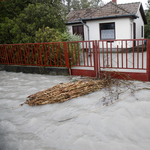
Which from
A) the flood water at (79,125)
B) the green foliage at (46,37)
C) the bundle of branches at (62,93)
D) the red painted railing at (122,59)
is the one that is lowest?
the flood water at (79,125)

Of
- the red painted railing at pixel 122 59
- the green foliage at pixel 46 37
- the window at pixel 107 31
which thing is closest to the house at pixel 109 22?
the window at pixel 107 31

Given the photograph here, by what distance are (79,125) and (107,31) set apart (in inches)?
504

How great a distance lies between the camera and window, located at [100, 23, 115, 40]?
47.7 feet

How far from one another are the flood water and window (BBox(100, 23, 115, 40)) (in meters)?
10.9

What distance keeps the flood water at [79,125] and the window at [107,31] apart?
10.9 m

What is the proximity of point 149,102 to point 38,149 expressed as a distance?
255cm

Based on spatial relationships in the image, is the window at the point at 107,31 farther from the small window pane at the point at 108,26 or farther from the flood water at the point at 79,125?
the flood water at the point at 79,125

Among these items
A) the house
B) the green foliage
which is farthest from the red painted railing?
the green foliage

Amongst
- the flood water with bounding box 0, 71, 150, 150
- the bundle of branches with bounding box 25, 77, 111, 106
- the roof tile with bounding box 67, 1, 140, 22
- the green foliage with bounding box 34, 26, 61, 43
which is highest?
the roof tile with bounding box 67, 1, 140, 22

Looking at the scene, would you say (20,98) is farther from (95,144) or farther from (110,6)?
(110,6)

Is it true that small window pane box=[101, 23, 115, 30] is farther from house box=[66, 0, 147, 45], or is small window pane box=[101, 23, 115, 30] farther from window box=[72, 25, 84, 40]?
window box=[72, 25, 84, 40]

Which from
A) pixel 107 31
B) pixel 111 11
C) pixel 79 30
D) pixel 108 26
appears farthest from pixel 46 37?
pixel 79 30

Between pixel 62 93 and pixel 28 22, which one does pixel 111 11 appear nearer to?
pixel 28 22

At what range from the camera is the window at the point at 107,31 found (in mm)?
14539
